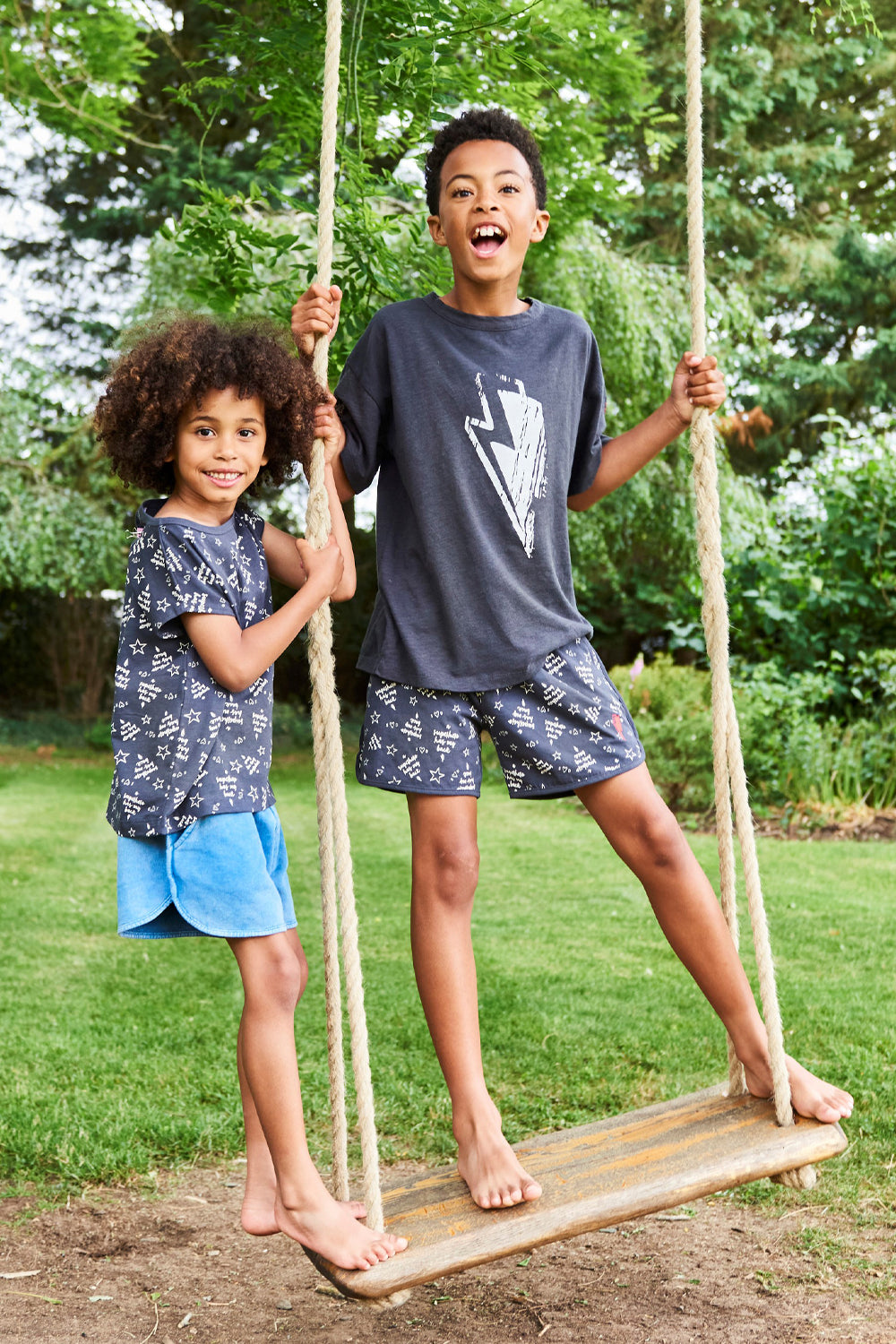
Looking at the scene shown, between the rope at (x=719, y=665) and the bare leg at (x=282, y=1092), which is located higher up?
the rope at (x=719, y=665)

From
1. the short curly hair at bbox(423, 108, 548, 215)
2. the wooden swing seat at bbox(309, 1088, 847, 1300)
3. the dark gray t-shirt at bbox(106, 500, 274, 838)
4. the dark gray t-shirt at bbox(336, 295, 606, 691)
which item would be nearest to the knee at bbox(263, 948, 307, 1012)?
the dark gray t-shirt at bbox(106, 500, 274, 838)

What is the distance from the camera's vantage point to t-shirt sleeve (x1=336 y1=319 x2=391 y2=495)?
211 centimetres

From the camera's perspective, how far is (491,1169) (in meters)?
1.91

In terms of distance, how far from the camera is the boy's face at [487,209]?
6.75ft

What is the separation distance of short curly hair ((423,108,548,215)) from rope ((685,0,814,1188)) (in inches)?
11.1

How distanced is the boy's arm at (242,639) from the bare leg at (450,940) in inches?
15.3

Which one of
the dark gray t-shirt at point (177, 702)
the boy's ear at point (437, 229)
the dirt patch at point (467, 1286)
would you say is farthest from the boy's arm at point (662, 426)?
the dirt patch at point (467, 1286)

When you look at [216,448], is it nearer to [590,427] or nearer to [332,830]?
[332,830]

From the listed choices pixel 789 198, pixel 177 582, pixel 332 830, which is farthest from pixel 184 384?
pixel 789 198

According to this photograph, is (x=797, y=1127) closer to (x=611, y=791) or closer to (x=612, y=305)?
(x=611, y=791)

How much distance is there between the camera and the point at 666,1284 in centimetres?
231

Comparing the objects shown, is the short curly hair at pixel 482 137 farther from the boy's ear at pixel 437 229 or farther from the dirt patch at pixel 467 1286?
the dirt patch at pixel 467 1286

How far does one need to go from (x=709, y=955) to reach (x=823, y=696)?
5301mm

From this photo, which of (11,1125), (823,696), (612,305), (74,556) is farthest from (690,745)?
(74,556)
